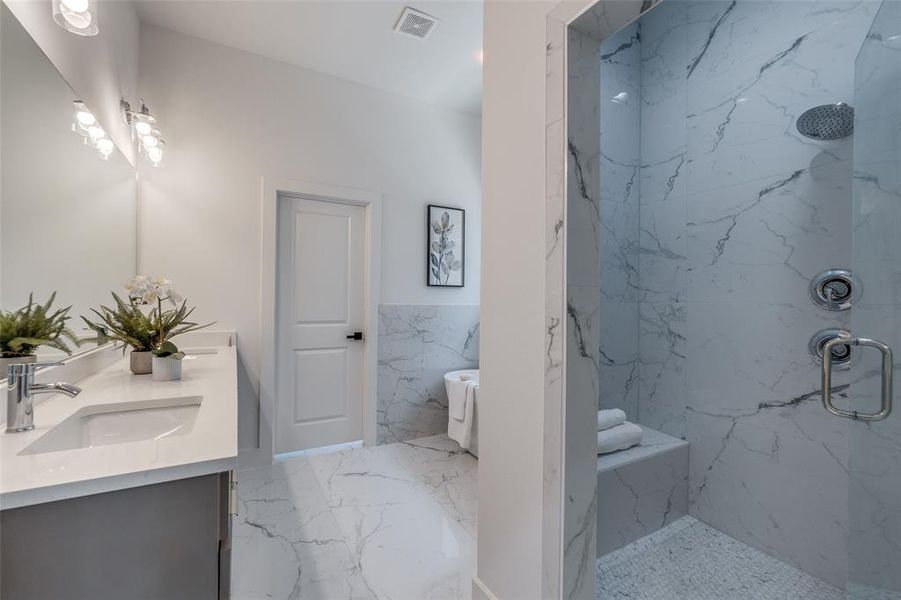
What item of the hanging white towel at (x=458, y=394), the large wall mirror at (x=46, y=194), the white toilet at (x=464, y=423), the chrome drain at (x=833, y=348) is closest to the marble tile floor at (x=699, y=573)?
the chrome drain at (x=833, y=348)

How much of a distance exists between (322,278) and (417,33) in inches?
70.8

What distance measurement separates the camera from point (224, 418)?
1.03 m

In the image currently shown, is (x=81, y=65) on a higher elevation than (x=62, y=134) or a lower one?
higher

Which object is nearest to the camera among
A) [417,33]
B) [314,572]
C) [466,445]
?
[314,572]

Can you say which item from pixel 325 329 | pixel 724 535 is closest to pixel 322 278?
pixel 325 329

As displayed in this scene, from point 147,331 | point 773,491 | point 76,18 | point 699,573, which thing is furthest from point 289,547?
point 773,491

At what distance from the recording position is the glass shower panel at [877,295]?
46.1 inches

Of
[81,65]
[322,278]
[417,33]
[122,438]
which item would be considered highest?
[417,33]

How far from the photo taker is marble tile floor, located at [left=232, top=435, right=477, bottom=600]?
158cm

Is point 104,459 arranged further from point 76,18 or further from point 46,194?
point 76,18

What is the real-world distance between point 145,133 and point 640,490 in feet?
10.3

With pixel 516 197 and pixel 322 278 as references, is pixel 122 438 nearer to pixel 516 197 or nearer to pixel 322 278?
pixel 516 197

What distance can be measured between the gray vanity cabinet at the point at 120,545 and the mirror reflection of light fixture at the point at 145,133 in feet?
6.85

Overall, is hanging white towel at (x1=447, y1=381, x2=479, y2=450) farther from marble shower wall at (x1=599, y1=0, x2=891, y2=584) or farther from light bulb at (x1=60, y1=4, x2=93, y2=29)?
light bulb at (x1=60, y1=4, x2=93, y2=29)
